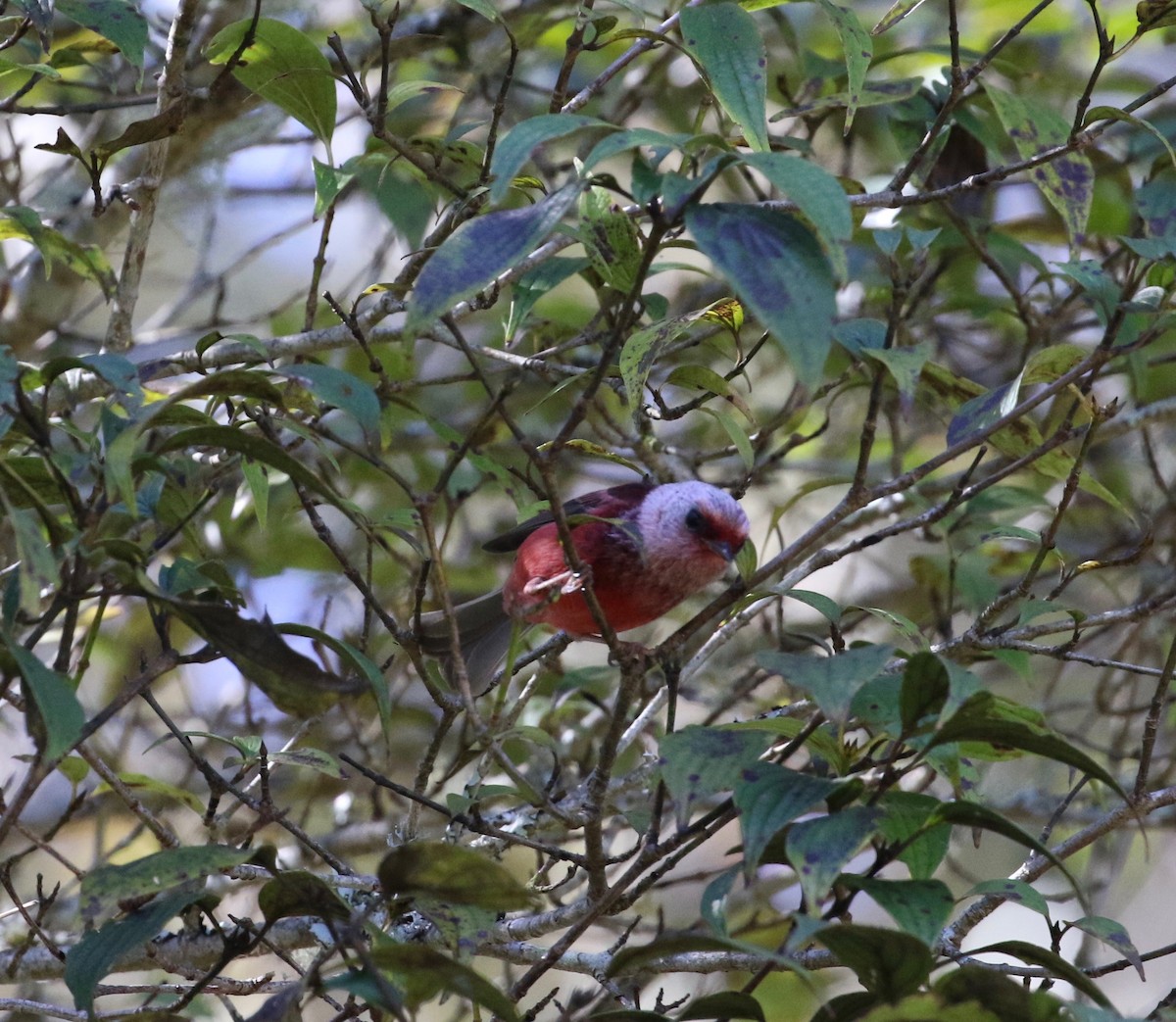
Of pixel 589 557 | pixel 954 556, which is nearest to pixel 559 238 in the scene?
pixel 589 557

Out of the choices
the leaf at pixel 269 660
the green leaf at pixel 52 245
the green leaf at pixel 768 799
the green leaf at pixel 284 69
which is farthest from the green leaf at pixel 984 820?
the green leaf at pixel 52 245

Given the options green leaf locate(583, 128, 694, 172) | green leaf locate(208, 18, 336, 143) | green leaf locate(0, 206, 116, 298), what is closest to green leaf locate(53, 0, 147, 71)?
green leaf locate(208, 18, 336, 143)

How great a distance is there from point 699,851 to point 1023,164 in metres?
4.47

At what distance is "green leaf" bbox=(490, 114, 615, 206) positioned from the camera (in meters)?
1.28

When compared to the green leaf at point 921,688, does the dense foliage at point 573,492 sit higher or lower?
higher

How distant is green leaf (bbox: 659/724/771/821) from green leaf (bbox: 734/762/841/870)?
2 centimetres

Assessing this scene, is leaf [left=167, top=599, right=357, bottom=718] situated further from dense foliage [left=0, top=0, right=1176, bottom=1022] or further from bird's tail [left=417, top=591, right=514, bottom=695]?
bird's tail [left=417, top=591, right=514, bottom=695]

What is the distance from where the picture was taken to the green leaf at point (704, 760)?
1.46 metres

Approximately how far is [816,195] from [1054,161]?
1464 millimetres

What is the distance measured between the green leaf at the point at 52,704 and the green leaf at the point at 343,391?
Answer: 45 centimetres

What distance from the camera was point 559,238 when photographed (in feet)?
8.66

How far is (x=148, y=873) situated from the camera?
1468 millimetres

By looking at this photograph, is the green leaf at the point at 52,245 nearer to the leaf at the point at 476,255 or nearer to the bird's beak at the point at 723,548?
the leaf at the point at 476,255

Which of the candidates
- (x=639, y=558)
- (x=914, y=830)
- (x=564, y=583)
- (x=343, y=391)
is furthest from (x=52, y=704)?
(x=639, y=558)
